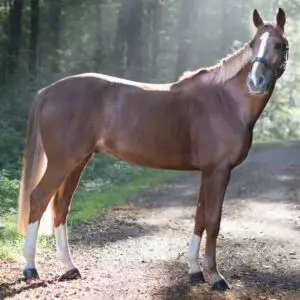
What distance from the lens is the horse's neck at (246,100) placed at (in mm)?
5727

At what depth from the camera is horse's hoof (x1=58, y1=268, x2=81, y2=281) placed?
19.8ft

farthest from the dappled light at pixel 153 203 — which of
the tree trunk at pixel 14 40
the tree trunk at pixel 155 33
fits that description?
the tree trunk at pixel 155 33

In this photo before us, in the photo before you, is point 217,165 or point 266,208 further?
point 266,208

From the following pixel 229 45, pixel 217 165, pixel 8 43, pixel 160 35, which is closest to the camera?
pixel 217 165

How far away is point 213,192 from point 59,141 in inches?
61.5

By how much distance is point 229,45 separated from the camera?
28.8m

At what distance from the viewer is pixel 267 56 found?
5.41 metres

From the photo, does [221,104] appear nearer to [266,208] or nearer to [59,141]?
[59,141]

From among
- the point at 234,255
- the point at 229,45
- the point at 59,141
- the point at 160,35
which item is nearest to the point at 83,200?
the point at 234,255

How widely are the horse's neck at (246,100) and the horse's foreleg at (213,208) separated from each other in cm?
53

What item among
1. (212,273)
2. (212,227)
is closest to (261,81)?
(212,227)

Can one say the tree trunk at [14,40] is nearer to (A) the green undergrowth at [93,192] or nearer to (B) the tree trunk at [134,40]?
(B) the tree trunk at [134,40]

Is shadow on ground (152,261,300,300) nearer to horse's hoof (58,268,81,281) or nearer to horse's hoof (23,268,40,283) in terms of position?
horse's hoof (58,268,81,281)

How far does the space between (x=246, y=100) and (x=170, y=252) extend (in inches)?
98.1
